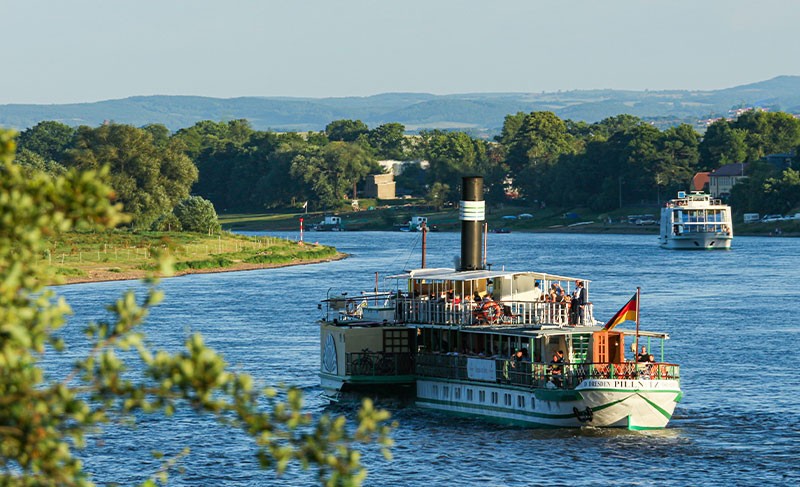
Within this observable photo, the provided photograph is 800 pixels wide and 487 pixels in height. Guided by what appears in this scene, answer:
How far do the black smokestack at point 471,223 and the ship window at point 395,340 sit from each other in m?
3.85

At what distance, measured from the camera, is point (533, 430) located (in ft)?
150

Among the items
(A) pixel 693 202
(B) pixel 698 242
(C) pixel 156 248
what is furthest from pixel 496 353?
(A) pixel 693 202

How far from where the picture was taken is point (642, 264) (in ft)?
454

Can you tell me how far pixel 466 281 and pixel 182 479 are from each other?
14056 mm

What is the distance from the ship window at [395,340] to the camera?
51.1 meters

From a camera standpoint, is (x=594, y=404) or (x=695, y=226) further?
(x=695, y=226)

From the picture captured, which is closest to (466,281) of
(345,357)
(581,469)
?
(345,357)

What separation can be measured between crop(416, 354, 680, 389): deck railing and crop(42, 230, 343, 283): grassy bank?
2685 inches

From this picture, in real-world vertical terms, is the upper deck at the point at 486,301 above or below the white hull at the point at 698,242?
above

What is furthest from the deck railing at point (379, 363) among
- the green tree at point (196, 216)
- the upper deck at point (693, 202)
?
the upper deck at point (693, 202)

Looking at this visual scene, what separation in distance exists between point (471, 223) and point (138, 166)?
110254 mm

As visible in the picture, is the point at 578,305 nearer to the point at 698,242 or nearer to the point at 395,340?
the point at 395,340

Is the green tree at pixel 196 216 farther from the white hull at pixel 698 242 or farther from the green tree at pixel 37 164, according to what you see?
the white hull at pixel 698 242

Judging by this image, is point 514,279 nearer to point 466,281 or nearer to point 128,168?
point 466,281
